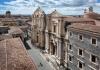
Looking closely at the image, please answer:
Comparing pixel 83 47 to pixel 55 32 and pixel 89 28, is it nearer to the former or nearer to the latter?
pixel 89 28

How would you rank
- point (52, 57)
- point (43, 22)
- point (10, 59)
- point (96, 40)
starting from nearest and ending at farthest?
1. point (10, 59)
2. point (96, 40)
3. point (52, 57)
4. point (43, 22)

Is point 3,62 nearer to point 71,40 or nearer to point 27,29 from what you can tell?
point 71,40

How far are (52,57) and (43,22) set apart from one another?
41.5 ft

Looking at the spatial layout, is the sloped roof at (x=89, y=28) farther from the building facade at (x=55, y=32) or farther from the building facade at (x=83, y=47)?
the building facade at (x=55, y=32)

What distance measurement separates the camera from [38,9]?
5397 cm

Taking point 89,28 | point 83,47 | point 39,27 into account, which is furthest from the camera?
point 39,27

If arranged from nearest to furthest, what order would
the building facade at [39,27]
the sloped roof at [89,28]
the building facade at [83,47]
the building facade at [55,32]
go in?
the sloped roof at [89,28]
the building facade at [83,47]
the building facade at [55,32]
the building facade at [39,27]

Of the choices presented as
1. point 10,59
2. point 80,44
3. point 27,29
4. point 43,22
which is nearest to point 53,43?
point 43,22

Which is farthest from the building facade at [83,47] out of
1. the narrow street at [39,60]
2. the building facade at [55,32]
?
the narrow street at [39,60]

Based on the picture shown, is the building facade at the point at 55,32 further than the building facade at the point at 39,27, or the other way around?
the building facade at the point at 39,27

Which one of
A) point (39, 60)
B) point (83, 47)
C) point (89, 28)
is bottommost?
point (39, 60)

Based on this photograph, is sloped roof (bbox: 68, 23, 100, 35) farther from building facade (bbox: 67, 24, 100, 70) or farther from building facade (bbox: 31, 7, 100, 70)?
building facade (bbox: 31, 7, 100, 70)

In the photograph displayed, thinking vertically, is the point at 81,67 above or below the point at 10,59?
below

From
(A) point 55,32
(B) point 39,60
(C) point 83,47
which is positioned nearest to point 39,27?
(A) point 55,32
